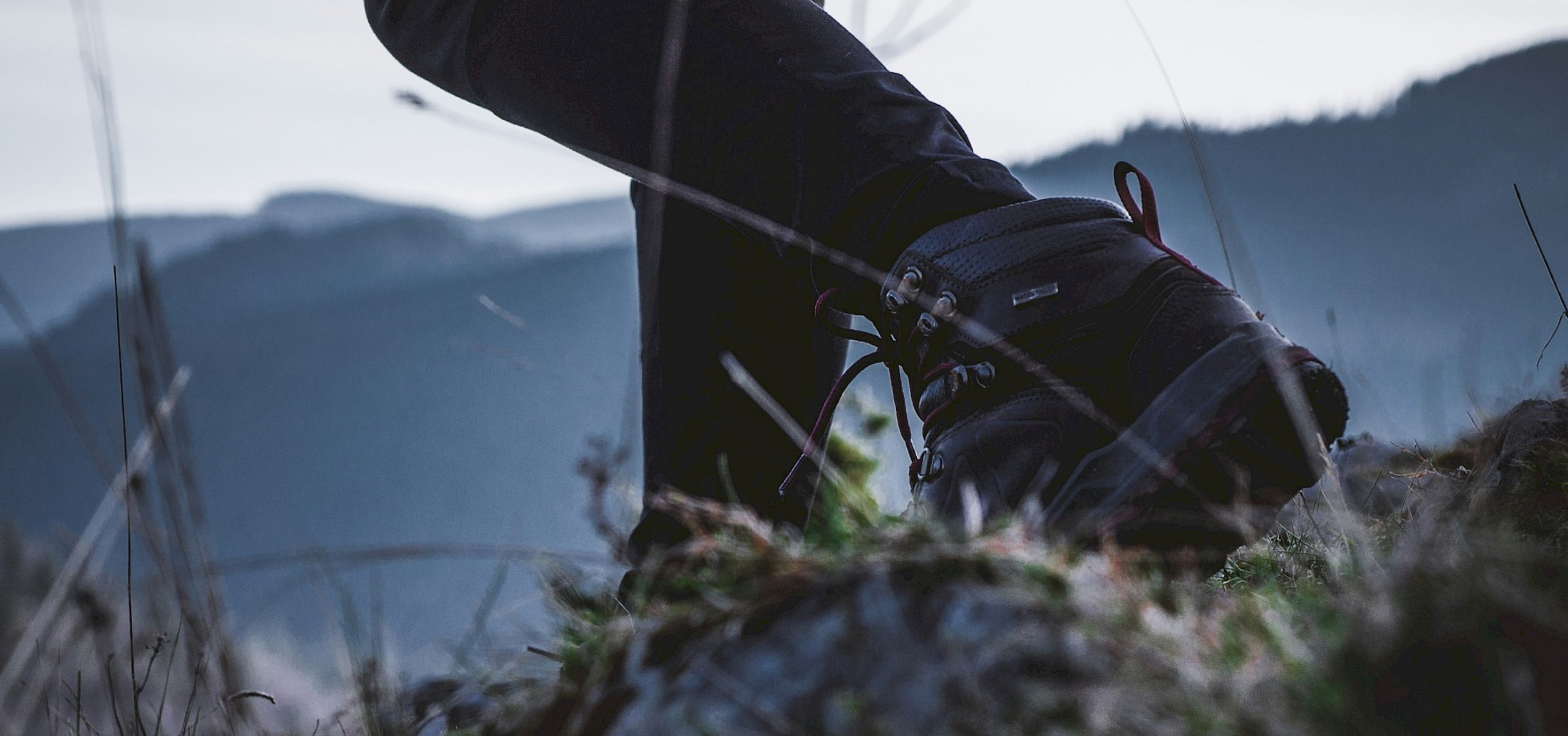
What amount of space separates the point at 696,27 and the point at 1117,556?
2.62ft

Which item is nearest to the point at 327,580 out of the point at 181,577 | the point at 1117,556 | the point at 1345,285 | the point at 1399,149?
the point at 181,577

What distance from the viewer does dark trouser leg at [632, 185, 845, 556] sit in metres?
1.49

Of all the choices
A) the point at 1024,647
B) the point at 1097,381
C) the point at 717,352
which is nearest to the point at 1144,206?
the point at 1097,381

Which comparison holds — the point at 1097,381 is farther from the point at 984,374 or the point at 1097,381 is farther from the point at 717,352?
the point at 717,352

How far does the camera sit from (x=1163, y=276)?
1037 millimetres

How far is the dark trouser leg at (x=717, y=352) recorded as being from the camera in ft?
4.88

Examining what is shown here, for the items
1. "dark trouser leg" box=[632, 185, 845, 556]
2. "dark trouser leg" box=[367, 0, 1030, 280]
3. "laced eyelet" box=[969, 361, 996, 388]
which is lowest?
"dark trouser leg" box=[632, 185, 845, 556]

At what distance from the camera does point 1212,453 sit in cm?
91

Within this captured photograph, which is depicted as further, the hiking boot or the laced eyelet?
the laced eyelet

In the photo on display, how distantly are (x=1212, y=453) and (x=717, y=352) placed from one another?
0.78 metres

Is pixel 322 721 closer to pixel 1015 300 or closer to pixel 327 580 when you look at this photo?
pixel 327 580

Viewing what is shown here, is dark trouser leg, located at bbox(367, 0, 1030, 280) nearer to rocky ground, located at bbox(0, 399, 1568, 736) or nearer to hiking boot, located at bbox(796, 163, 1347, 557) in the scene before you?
hiking boot, located at bbox(796, 163, 1347, 557)

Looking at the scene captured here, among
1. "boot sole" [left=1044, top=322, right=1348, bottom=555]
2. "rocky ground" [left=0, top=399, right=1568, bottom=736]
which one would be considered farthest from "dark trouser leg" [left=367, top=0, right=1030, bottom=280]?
"rocky ground" [left=0, top=399, right=1568, bottom=736]

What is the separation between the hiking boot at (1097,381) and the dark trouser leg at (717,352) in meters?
0.41
